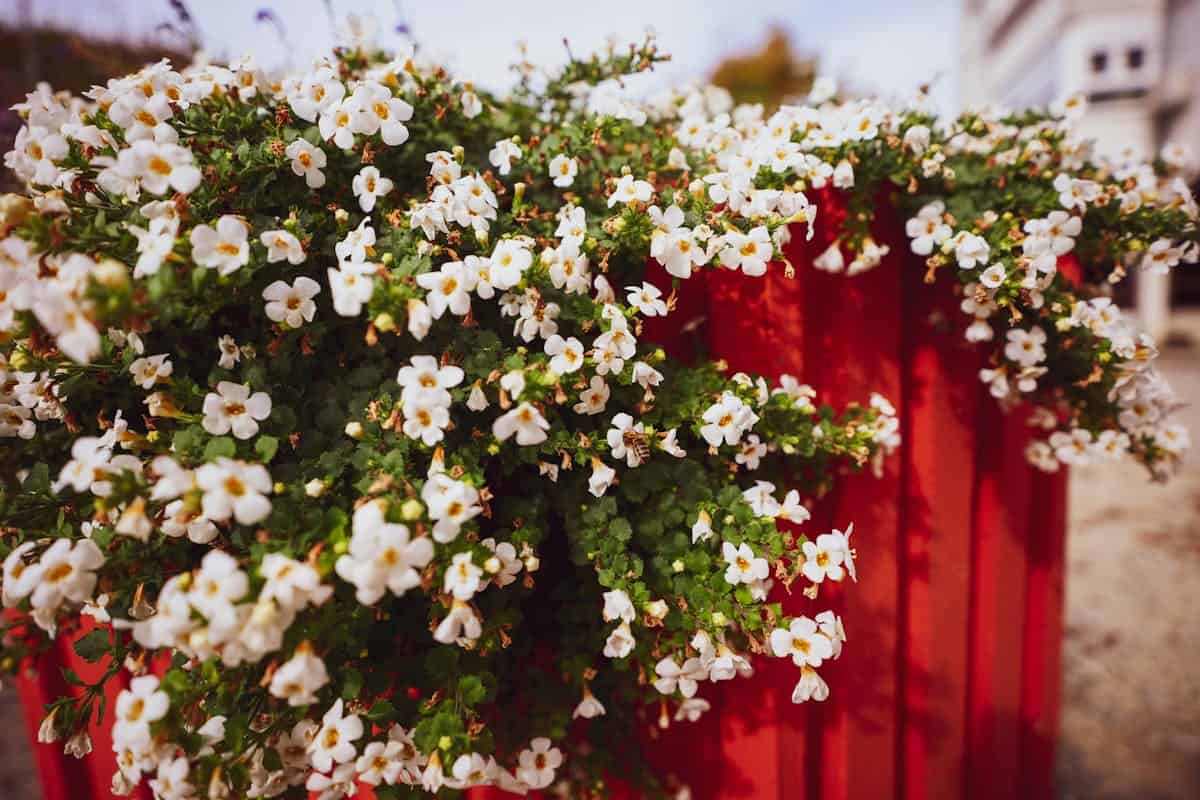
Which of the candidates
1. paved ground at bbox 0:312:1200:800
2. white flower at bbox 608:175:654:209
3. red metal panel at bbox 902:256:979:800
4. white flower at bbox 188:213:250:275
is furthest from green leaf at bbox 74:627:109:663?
paved ground at bbox 0:312:1200:800

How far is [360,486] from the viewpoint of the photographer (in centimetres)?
129

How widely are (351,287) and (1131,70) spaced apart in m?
21.3

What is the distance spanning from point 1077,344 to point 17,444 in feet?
9.22

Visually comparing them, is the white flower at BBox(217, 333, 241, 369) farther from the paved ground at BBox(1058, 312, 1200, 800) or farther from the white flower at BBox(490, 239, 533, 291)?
the paved ground at BBox(1058, 312, 1200, 800)

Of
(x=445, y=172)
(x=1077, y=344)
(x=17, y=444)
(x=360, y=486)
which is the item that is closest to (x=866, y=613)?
(x=1077, y=344)

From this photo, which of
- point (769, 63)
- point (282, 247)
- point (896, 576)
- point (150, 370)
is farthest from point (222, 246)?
point (769, 63)

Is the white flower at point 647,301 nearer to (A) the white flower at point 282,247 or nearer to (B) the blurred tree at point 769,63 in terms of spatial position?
(A) the white flower at point 282,247

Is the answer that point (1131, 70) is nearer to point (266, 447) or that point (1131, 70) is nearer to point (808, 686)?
point (808, 686)

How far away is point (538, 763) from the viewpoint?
167cm

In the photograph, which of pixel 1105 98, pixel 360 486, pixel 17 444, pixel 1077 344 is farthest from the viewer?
pixel 1105 98

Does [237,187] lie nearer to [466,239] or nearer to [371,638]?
[466,239]

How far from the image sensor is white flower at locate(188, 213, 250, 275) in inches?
48.9

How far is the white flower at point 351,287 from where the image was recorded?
4.05ft

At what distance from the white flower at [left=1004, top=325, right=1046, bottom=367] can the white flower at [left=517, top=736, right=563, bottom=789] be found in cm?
162
